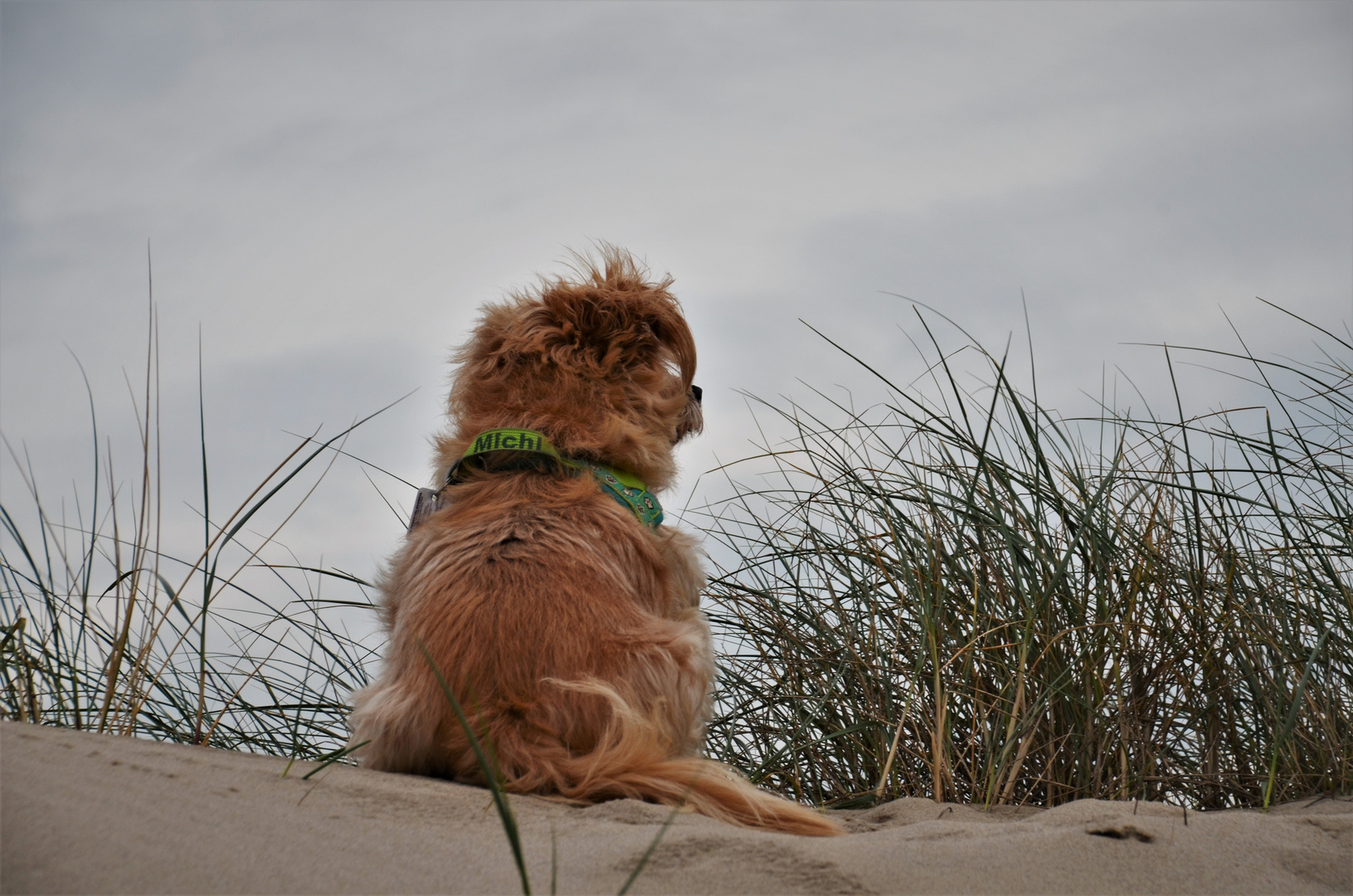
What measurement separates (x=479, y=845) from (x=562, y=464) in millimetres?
1368

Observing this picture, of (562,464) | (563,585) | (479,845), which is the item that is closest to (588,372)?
(562,464)

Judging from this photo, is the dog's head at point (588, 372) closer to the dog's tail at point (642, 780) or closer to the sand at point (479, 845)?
the dog's tail at point (642, 780)

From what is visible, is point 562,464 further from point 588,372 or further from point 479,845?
point 479,845

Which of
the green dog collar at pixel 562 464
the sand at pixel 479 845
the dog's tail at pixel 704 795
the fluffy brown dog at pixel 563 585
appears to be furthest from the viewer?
the green dog collar at pixel 562 464

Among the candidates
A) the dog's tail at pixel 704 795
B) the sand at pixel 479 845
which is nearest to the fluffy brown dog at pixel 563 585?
the dog's tail at pixel 704 795

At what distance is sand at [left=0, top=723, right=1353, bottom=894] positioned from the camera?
51.0 inches

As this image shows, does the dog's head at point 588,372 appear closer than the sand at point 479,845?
No

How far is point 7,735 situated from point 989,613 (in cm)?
258

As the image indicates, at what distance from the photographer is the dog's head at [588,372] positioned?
2928 millimetres

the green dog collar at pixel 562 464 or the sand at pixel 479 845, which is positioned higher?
the green dog collar at pixel 562 464

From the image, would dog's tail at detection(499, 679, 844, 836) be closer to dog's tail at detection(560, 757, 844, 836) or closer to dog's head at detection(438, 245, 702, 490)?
dog's tail at detection(560, 757, 844, 836)

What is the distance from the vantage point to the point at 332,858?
1.41 metres

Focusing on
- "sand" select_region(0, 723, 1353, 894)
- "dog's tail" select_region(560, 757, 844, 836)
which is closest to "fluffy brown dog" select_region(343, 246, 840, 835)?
"dog's tail" select_region(560, 757, 844, 836)

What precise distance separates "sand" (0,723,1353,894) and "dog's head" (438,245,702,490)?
4.13 feet
